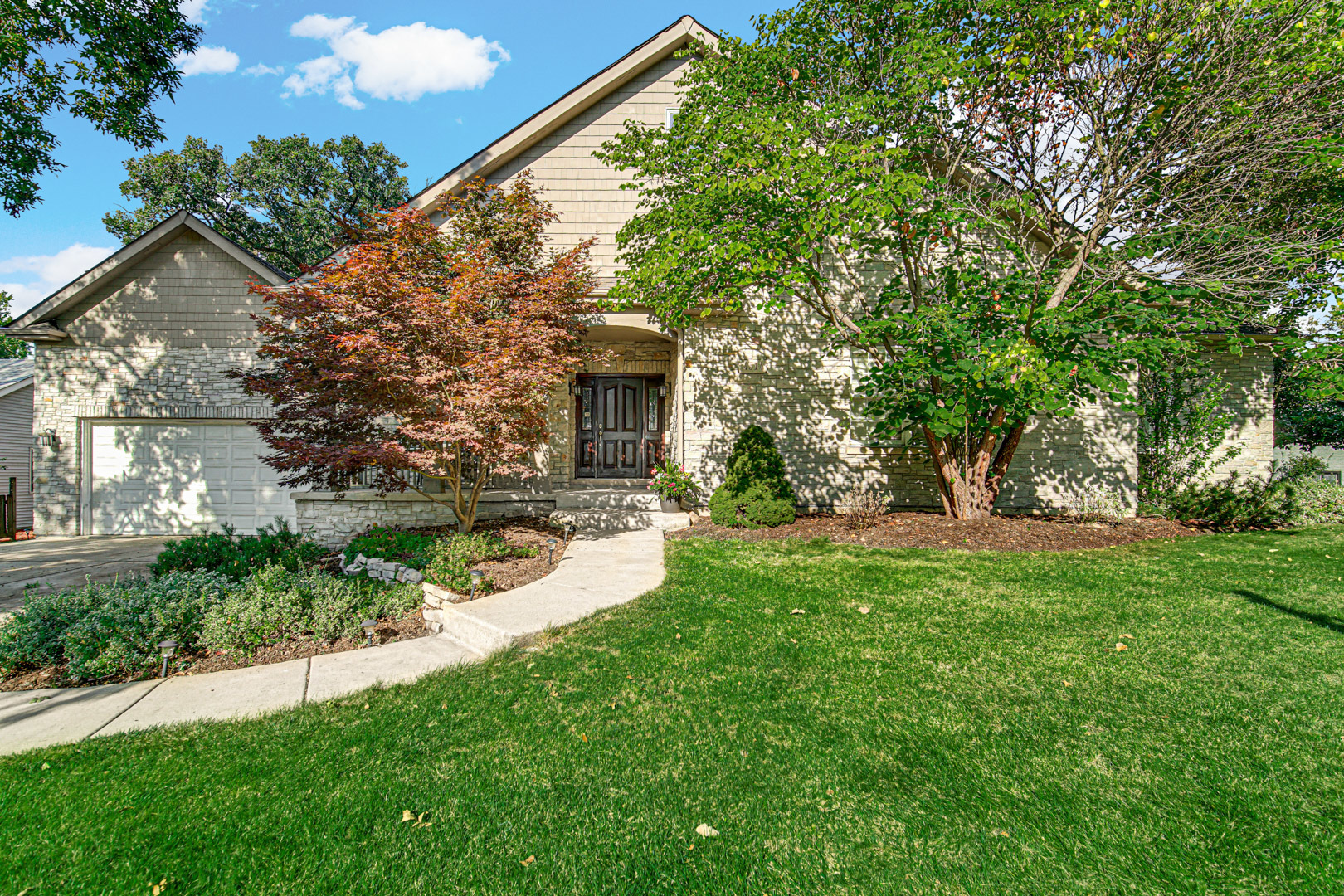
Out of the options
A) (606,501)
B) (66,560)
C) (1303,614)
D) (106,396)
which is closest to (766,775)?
(1303,614)

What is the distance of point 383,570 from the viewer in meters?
6.37

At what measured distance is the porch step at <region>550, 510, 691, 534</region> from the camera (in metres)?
8.94

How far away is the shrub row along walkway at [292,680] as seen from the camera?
329 cm

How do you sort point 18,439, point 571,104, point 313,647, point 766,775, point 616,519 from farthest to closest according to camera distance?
point 18,439 → point 571,104 → point 616,519 → point 313,647 → point 766,775

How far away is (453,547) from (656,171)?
5.85m

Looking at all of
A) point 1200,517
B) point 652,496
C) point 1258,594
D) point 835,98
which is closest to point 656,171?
point 835,98

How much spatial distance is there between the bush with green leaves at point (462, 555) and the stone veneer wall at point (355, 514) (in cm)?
195

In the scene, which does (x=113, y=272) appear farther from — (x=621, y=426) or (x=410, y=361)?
(x=621, y=426)

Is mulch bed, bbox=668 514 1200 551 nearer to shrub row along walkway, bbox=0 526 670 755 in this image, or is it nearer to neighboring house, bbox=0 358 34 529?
shrub row along walkway, bbox=0 526 670 755

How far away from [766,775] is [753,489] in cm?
613

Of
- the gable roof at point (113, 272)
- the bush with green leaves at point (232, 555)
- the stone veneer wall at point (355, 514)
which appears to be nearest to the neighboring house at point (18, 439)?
the gable roof at point (113, 272)

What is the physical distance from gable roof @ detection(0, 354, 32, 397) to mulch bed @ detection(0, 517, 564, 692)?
1104 cm

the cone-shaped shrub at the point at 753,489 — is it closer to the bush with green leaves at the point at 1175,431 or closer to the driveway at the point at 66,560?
the bush with green leaves at the point at 1175,431

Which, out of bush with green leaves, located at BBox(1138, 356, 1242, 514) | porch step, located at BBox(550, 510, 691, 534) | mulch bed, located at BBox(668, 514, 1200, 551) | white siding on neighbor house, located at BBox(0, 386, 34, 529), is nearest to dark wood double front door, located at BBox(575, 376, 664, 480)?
porch step, located at BBox(550, 510, 691, 534)
